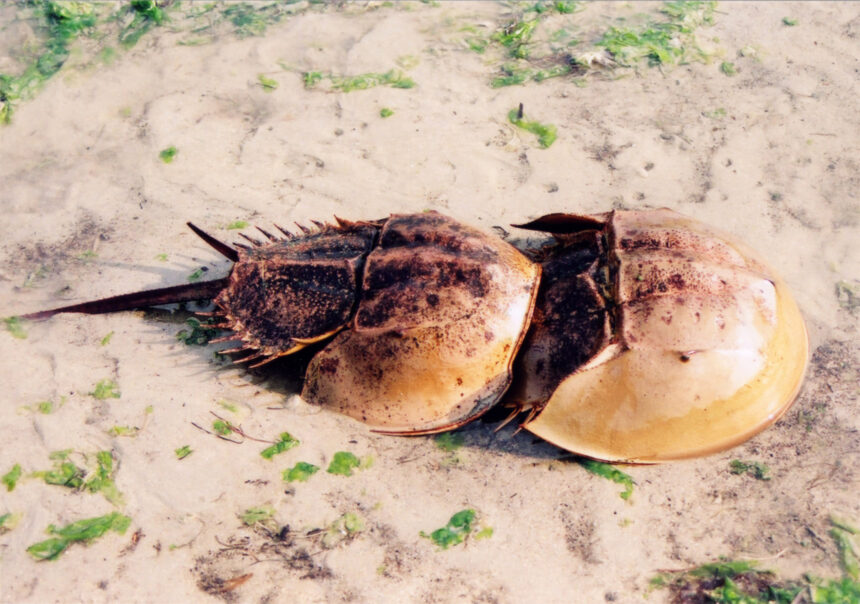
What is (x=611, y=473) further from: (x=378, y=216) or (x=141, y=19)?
(x=141, y=19)

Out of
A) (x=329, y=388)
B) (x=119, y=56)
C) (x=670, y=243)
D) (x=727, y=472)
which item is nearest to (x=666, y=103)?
(x=670, y=243)

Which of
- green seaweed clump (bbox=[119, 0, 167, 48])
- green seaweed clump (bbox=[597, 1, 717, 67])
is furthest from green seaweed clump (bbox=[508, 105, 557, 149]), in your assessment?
green seaweed clump (bbox=[119, 0, 167, 48])

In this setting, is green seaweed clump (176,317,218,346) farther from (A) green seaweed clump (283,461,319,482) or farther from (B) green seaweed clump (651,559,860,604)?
(B) green seaweed clump (651,559,860,604)

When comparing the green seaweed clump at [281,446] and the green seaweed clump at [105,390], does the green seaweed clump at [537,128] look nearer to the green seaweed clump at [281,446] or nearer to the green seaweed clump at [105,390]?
the green seaweed clump at [281,446]

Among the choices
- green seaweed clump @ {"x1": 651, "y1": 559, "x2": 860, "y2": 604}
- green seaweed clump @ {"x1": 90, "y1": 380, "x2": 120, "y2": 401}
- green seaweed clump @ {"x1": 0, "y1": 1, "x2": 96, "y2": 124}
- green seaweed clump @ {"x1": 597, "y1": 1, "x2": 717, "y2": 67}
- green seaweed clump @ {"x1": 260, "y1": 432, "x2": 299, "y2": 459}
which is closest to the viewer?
green seaweed clump @ {"x1": 651, "y1": 559, "x2": 860, "y2": 604}

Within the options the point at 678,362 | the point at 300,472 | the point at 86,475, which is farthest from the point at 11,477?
the point at 678,362

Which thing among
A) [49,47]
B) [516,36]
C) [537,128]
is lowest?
[537,128]
